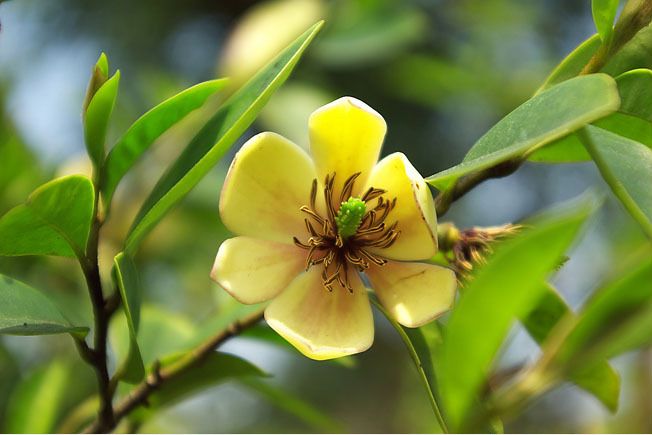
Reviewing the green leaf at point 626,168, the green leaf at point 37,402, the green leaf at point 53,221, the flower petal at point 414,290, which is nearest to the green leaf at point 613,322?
the green leaf at point 626,168

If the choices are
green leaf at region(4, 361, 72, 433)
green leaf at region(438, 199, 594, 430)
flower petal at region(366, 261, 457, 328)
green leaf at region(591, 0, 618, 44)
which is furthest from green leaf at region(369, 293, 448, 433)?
green leaf at region(4, 361, 72, 433)

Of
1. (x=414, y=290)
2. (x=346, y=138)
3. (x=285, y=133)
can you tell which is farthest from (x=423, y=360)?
(x=285, y=133)

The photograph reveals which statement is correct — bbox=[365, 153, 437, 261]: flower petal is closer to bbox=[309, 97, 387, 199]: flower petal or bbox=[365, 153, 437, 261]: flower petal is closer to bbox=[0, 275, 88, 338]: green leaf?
bbox=[309, 97, 387, 199]: flower petal

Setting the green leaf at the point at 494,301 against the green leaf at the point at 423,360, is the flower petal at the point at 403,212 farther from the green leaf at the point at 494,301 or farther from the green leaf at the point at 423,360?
the green leaf at the point at 494,301

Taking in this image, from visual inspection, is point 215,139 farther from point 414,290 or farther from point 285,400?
point 285,400

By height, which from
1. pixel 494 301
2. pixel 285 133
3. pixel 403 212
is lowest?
pixel 285 133

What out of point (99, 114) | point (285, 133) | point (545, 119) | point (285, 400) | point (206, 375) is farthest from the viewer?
point (285, 133)
